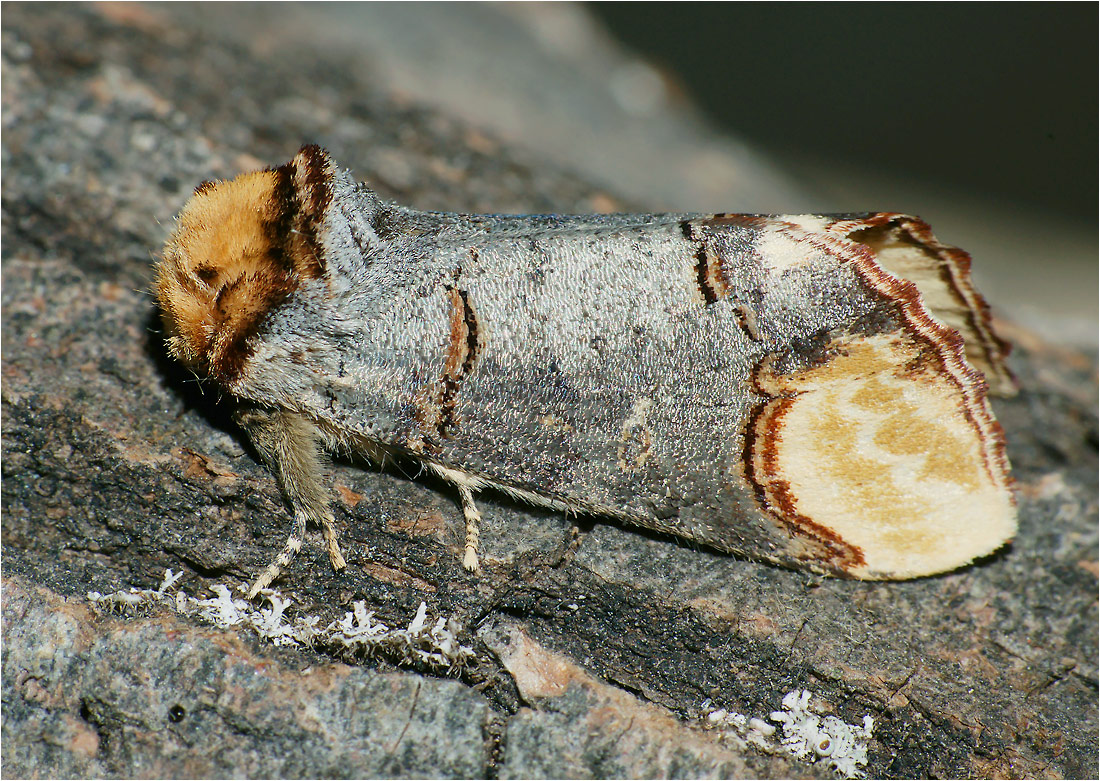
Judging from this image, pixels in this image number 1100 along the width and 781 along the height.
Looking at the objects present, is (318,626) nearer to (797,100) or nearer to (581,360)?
(581,360)

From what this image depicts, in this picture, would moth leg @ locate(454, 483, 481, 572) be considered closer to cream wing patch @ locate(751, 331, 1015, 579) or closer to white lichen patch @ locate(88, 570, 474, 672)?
white lichen patch @ locate(88, 570, 474, 672)

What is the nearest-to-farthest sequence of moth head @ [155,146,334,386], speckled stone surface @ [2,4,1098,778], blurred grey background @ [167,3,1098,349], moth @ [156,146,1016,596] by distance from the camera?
1. speckled stone surface @ [2,4,1098,778]
2. moth @ [156,146,1016,596]
3. moth head @ [155,146,334,386]
4. blurred grey background @ [167,3,1098,349]

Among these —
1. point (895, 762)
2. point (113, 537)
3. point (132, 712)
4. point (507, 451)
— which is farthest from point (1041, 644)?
point (113, 537)

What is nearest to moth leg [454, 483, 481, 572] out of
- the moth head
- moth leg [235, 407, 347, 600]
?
moth leg [235, 407, 347, 600]

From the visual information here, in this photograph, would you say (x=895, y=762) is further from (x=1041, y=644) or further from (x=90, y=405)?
Result: (x=90, y=405)

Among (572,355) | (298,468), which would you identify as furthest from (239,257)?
(572,355)

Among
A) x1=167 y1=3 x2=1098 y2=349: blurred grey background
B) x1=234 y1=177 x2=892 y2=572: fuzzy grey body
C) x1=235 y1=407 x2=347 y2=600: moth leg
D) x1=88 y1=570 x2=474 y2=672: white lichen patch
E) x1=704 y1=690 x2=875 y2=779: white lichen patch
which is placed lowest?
x1=88 y1=570 x2=474 y2=672: white lichen patch
